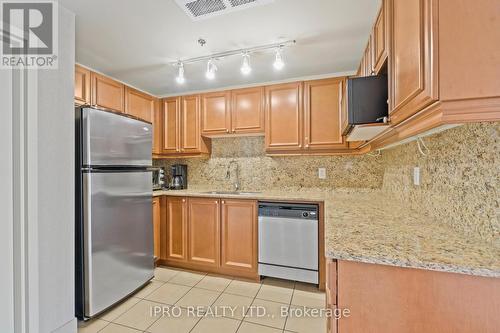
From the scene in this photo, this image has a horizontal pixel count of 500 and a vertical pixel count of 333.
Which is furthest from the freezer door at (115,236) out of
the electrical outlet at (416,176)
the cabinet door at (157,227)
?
the electrical outlet at (416,176)

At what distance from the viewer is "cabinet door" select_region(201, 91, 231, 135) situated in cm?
293

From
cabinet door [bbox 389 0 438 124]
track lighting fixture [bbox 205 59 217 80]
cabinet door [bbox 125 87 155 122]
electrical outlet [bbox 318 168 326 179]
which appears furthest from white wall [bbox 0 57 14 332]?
electrical outlet [bbox 318 168 326 179]

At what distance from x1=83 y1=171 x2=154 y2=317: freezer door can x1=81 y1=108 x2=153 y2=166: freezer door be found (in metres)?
0.12

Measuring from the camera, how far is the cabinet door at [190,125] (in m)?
3.07

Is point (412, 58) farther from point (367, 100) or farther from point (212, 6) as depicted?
point (212, 6)

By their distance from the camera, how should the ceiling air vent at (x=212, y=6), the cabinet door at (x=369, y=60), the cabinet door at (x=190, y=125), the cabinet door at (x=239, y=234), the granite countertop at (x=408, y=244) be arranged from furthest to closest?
the cabinet door at (x=190, y=125) < the cabinet door at (x=239, y=234) < the cabinet door at (x=369, y=60) < the ceiling air vent at (x=212, y=6) < the granite countertop at (x=408, y=244)

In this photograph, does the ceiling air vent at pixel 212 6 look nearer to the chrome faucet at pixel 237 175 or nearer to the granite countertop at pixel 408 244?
the granite countertop at pixel 408 244

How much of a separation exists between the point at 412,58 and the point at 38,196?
61.5 inches

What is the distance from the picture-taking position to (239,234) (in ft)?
8.35

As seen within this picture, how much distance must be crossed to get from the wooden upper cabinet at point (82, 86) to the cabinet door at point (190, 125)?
43.1 inches

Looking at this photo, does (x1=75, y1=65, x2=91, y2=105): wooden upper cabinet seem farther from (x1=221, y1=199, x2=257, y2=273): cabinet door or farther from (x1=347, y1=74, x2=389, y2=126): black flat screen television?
(x1=347, y1=74, x2=389, y2=126): black flat screen television

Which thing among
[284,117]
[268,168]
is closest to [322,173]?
[268,168]

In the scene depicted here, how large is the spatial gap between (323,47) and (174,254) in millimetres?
2747

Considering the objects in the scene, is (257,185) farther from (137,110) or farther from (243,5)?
(243,5)
